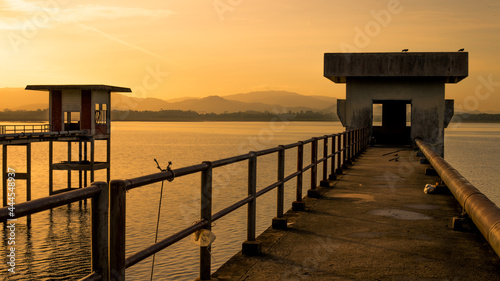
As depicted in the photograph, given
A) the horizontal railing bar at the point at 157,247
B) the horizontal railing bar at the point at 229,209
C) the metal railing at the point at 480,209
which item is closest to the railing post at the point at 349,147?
the metal railing at the point at 480,209

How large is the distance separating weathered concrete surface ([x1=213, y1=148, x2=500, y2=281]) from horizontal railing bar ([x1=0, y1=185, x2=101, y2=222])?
8.90 feet

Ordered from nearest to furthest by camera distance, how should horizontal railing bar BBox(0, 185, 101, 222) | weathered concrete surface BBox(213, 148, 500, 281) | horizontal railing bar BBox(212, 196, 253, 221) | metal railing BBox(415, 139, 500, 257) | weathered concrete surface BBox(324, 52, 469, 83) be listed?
1. horizontal railing bar BBox(0, 185, 101, 222)
2. horizontal railing bar BBox(212, 196, 253, 221)
3. metal railing BBox(415, 139, 500, 257)
4. weathered concrete surface BBox(213, 148, 500, 281)
5. weathered concrete surface BBox(324, 52, 469, 83)

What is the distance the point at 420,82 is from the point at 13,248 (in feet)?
77.0

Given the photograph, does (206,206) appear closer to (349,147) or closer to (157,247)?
(157,247)

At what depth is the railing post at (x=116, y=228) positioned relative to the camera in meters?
3.34

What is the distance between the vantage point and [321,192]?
39.4ft

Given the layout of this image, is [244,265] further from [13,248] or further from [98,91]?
[98,91]

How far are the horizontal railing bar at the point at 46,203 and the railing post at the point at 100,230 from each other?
5cm

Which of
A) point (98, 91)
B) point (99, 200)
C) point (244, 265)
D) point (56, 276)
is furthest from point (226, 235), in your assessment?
point (98, 91)

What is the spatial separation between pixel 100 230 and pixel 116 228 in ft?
0.85

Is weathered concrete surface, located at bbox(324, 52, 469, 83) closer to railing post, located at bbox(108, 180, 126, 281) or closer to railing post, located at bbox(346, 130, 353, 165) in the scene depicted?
railing post, located at bbox(346, 130, 353, 165)

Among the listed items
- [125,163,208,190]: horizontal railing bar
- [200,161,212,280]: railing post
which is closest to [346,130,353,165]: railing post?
[200,161,212,280]: railing post

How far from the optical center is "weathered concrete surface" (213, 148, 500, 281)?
559 cm

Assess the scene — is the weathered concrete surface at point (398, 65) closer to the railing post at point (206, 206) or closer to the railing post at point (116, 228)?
the railing post at point (206, 206)
